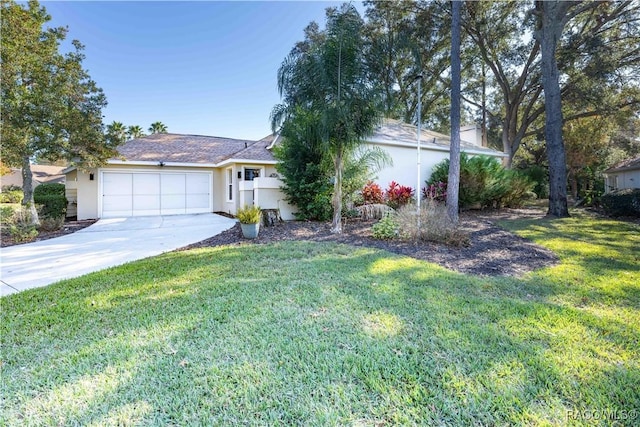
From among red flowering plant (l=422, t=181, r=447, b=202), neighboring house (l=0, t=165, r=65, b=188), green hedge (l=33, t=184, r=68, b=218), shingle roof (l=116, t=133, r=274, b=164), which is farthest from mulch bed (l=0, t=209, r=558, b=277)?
neighboring house (l=0, t=165, r=65, b=188)

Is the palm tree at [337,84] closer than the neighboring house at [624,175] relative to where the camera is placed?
Yes

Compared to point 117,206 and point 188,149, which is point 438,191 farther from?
point 117,206

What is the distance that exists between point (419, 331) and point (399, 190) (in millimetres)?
9475

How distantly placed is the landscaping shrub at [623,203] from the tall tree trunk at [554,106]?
88.5 inches

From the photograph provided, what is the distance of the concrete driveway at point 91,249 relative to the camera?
5.38m

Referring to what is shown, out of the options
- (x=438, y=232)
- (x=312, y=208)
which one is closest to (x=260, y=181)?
(x=312, y=208)

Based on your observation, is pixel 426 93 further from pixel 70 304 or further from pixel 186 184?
pixel 70 304

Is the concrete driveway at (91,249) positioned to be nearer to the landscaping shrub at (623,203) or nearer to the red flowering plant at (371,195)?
the red flowering plant at (371,195)

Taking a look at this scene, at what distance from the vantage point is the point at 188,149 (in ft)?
54.6

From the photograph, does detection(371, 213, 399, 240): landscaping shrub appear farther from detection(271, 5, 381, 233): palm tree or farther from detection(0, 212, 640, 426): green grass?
detection(0, 212, 640, 426): green grass

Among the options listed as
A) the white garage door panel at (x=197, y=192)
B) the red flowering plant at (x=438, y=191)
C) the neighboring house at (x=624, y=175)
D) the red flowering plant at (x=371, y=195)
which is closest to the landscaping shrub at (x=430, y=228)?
the red flowering plant at (x=371, y=195)

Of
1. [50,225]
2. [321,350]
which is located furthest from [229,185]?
[321,350]

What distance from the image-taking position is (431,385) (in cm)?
225

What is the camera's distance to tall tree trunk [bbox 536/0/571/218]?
13.1 m
